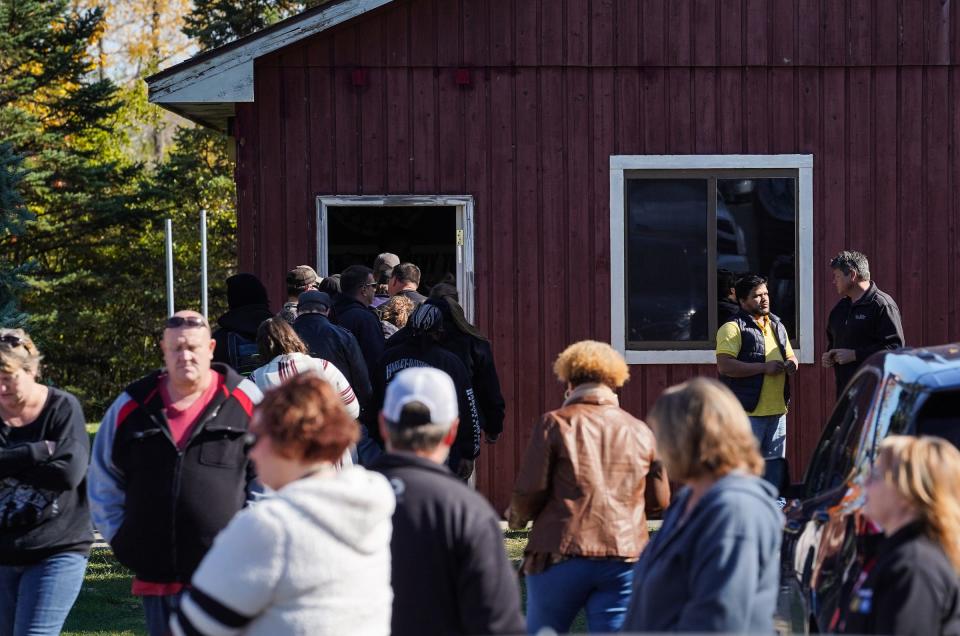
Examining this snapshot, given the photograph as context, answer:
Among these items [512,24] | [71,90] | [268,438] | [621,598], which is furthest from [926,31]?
[71,90]

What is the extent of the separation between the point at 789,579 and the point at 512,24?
711 cm

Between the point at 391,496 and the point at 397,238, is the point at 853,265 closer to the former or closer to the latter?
the point at 391,496

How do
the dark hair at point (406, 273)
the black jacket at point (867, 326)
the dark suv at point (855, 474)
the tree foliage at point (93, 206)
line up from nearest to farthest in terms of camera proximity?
the dark suv at point (855, 474), the dark hair at point (406, 273), the black jacket at point (867, 326), the tree foliage at point (93, 206)

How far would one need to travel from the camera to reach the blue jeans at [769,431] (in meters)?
9.94

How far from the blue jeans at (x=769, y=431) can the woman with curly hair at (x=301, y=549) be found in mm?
6646

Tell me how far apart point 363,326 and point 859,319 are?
11.8ft

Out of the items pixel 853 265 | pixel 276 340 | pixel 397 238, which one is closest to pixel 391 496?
pixel 276 340

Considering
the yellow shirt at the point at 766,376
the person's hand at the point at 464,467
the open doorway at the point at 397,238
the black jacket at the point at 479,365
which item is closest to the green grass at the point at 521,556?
the person's hand at the point at 464,467

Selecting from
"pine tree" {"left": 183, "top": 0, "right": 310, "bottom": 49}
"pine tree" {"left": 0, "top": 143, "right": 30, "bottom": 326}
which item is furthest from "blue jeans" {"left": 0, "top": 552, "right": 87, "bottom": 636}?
"pine tree" {"left": 183, "top": 0, "right": 310, "bottom": 49}

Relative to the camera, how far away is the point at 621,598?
553 centimetres

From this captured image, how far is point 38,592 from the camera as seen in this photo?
5648 millimetres

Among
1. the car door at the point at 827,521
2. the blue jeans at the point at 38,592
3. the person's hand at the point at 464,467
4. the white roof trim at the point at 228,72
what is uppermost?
the white roof trim at the point at 228,72

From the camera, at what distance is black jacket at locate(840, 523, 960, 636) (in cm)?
353

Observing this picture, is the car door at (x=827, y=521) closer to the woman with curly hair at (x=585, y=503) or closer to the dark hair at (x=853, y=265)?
the woman with curly hair at (x=585, y=503)
